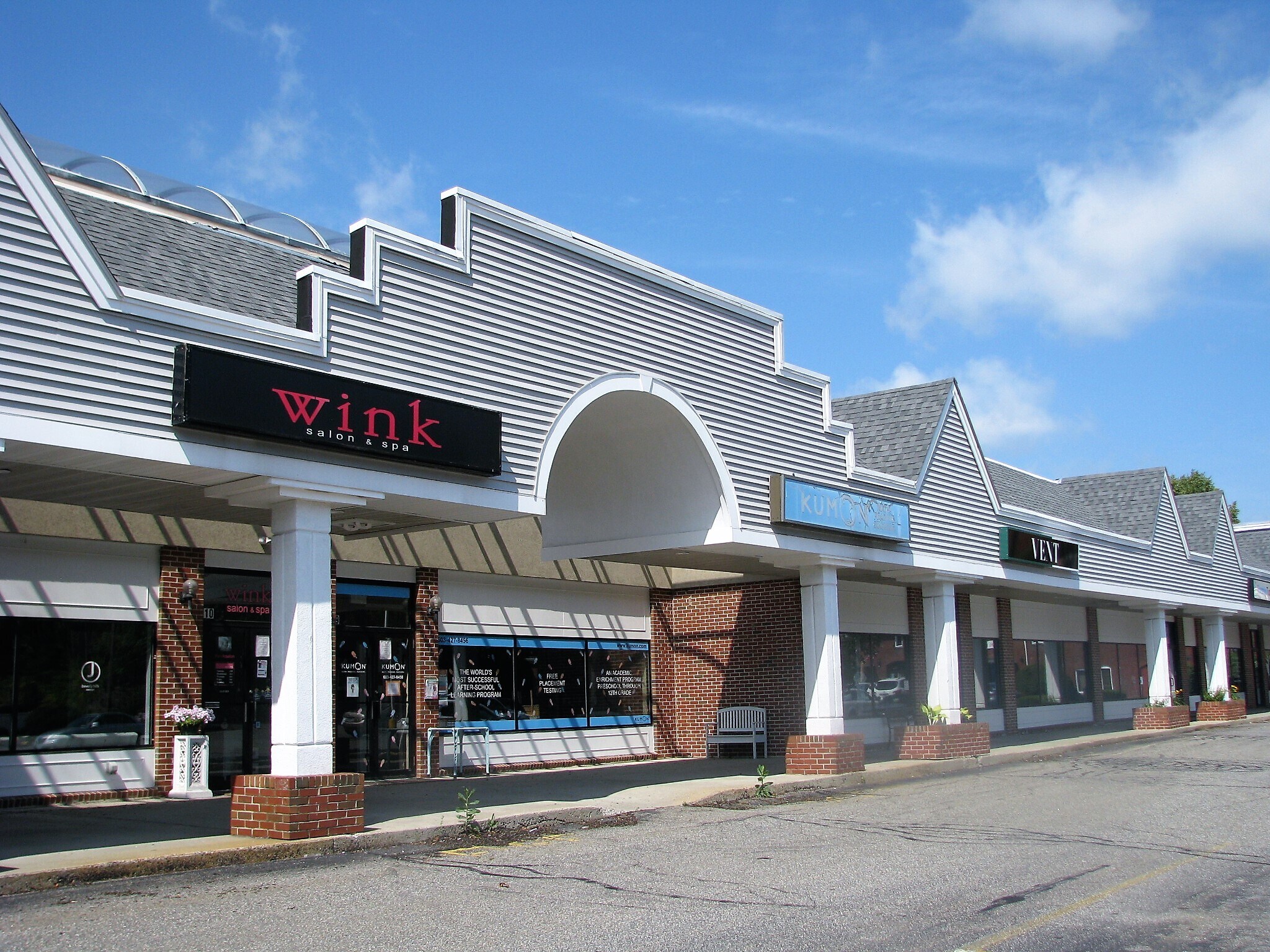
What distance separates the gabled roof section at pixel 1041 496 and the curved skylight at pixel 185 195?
52.9ft

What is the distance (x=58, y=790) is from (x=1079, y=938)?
11941 millimetres

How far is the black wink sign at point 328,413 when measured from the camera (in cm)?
1027

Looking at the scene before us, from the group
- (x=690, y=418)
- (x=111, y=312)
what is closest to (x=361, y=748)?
(x=690, y=418)

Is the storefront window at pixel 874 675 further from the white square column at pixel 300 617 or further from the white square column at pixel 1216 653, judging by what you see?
the white square column at pixel 300 617

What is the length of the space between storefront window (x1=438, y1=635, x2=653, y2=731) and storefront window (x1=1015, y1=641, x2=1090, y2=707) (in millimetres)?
11819

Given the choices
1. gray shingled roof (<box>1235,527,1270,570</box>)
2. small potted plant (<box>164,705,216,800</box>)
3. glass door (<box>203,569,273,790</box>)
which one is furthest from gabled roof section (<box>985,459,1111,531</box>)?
small potted plant (<box>164,705,216,800</box>)

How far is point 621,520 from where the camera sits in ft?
56.6

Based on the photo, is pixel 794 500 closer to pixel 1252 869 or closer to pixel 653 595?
pixel 653 595

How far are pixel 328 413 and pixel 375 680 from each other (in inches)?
306

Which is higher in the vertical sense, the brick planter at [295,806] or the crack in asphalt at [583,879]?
the brick planter at [295,806]

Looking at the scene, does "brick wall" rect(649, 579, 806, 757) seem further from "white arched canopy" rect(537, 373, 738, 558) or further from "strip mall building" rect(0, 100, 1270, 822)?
"white arched canopy" rect(537, 373, 738, 558)

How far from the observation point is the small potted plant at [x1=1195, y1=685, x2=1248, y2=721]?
33375 millimetres

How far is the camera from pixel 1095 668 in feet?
111

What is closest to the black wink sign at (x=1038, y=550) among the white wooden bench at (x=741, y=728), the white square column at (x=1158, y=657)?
the white wooden bench at (x=741, y=728)
